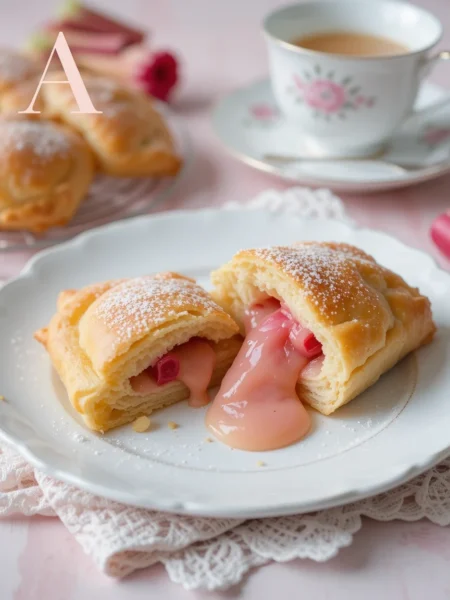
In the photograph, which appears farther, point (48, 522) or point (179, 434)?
point (179, 434)

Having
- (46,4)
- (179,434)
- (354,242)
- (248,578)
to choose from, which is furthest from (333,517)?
(46,4)

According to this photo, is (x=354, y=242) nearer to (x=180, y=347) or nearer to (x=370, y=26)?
(x=180, y=347)

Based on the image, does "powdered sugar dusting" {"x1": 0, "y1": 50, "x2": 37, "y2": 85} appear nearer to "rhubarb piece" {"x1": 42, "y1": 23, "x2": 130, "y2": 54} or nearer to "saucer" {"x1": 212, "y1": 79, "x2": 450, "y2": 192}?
"rhubarb piece" {"x1": 42, "y1": 23, "x2": 130, "y2": 54}

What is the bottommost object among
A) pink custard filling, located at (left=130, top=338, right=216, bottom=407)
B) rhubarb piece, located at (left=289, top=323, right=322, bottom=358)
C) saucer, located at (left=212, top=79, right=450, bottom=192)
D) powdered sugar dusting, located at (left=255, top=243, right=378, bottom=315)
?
pink custard filling, located at (left=130, top=338, right=216, bottom=407)

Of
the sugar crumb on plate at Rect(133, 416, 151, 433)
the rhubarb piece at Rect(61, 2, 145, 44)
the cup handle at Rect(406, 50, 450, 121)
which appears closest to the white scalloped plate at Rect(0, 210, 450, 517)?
the sugar crumb on plate at Rect(133, 416, 151, 433)

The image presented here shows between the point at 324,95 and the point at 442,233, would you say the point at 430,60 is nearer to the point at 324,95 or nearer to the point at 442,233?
the point at 324,95

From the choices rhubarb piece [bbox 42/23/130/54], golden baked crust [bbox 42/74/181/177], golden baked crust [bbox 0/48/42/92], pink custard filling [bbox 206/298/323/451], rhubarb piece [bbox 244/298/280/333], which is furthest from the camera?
rhubarb piece [bbox 42/23/130/54]
